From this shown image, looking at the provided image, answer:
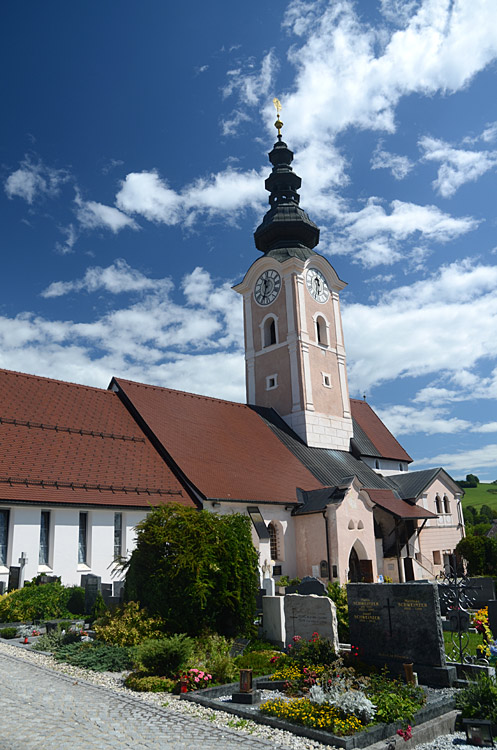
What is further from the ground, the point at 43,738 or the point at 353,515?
the point at 353,515

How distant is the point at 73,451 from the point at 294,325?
17.2 m

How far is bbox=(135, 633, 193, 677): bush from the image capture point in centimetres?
952

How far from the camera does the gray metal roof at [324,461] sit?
2939cm

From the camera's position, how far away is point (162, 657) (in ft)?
31.5

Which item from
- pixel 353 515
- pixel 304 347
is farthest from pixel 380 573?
pixel 304 347

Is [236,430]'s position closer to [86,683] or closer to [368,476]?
[368,476]

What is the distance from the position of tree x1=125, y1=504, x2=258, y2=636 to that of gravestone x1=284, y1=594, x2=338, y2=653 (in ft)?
3.51

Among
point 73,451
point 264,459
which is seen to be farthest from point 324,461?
point 73,451

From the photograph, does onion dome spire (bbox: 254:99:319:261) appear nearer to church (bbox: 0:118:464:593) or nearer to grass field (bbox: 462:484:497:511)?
church (bbox: 0:118:464:593)

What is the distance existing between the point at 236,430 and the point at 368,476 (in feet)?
29.1

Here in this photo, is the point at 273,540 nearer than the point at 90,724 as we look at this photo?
No

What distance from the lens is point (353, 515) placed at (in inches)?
982

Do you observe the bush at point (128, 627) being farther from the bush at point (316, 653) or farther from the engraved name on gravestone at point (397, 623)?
the engraved name on gravestone at point (397, 623)

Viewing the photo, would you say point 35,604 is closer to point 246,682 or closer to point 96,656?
point 96,656
